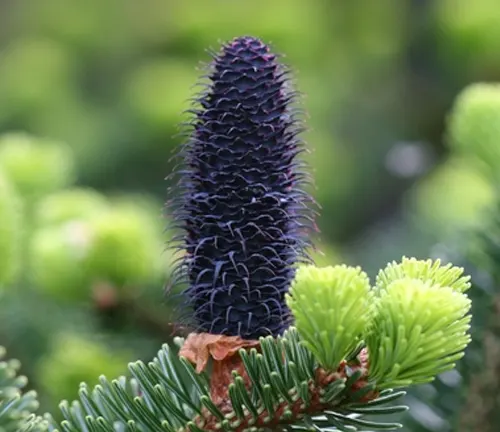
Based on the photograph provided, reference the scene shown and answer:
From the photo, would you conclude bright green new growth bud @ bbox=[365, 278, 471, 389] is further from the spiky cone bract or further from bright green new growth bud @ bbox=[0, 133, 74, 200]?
bright green new growth bud @ bbox=[0, 133, 74, 200]

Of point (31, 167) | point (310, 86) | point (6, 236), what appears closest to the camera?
point (6, 236)

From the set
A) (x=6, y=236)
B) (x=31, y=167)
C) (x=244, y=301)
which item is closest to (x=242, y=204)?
(x=244, y=301)

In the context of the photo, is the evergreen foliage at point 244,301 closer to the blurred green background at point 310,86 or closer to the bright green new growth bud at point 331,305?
the bright green new growth bud at point 331,305

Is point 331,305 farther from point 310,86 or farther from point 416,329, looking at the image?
point 310,86

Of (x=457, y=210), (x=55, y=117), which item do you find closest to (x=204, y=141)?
(x=457, y=210)

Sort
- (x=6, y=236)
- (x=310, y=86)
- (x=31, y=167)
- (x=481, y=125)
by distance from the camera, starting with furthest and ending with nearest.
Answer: (x=310, y=86), (x=31, y=167), (x=481, y=125), (x=6, y=236)

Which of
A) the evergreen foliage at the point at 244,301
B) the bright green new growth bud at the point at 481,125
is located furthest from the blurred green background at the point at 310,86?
the evergreen foliage at the point at 244,301

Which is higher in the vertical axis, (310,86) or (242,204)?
(310,86)
